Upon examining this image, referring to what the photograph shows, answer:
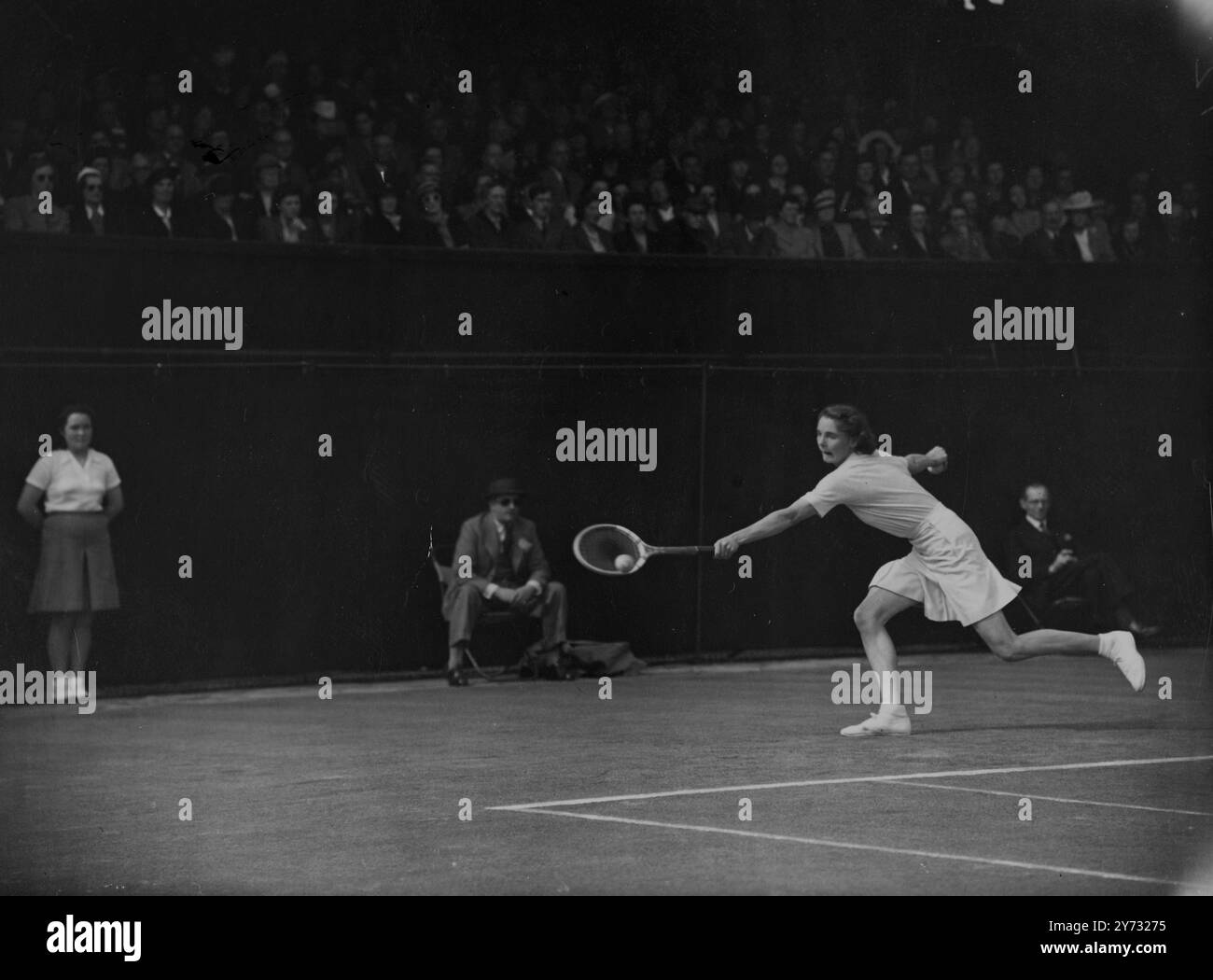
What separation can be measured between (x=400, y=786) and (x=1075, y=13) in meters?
10.6

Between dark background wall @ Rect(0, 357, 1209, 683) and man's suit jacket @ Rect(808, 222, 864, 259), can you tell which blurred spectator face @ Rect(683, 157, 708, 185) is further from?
dark background wall @ Rect(0, 357, 1209, 683)

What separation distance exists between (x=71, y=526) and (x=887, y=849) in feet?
21.5

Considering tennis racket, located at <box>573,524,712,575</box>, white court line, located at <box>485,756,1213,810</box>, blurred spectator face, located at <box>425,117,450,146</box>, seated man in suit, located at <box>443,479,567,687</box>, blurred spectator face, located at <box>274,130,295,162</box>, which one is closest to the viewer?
white court line, located at <box>485,756,1213,810</box>

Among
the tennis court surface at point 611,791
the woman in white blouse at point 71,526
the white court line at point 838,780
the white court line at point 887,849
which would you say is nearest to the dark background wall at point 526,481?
the woman in white blouse at point 71,526

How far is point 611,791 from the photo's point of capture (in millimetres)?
10031

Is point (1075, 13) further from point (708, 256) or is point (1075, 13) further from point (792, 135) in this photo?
point (708, 256)

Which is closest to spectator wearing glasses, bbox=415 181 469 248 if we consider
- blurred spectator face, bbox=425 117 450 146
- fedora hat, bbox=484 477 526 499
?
blurred spectator face, bbox=425 117 450 146

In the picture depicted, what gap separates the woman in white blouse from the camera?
43.4ft

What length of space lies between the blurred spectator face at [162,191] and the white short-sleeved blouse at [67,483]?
1695 millimetres


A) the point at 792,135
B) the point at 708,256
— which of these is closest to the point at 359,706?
the point at 708,256

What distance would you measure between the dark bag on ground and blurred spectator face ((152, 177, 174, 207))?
3801 millimetres

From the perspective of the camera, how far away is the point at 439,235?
576 inches

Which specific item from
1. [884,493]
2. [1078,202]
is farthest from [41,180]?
[1078,202]
